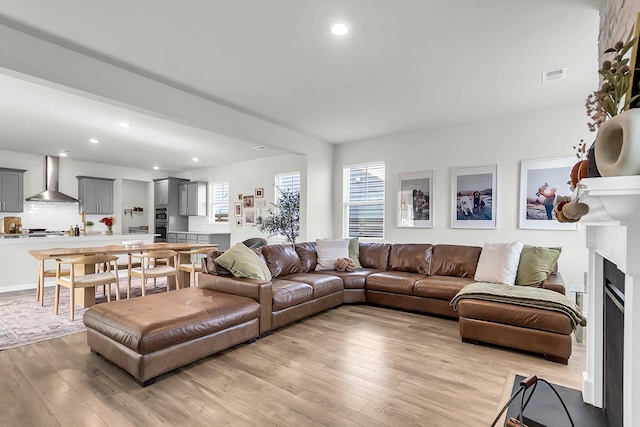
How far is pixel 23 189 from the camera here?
22.0 ft

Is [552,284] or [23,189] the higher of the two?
[23,189]

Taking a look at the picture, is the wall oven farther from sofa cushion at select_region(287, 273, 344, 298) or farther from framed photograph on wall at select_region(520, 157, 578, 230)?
framed photograph on wall at select_region(520, 157, 578, 230)

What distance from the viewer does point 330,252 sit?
4848mm

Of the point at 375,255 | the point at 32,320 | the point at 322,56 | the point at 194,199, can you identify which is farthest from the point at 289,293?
the point at 194,199

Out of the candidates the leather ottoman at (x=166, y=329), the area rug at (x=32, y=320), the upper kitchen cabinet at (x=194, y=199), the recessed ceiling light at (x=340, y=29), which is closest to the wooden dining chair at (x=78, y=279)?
the area rug at (x=32, y=320)

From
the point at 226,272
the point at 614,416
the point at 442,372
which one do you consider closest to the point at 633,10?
the point at 614,416

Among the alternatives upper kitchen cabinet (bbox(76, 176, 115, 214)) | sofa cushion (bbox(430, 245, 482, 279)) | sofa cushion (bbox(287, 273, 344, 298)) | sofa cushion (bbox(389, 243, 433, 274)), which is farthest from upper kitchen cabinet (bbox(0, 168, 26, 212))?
sofa cushion (bbox(430, 245, 482, 279))

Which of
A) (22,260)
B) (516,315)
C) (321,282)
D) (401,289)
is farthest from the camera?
(22,260)

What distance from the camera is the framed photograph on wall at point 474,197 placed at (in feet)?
14.8

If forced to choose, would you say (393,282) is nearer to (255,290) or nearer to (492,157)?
(255,290)

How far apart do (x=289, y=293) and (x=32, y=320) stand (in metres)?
3.11

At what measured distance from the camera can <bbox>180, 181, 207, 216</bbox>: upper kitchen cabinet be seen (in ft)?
27.5

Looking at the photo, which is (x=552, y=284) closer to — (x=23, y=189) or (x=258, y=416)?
(x=258, y=416)

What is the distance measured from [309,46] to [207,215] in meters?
6.68
